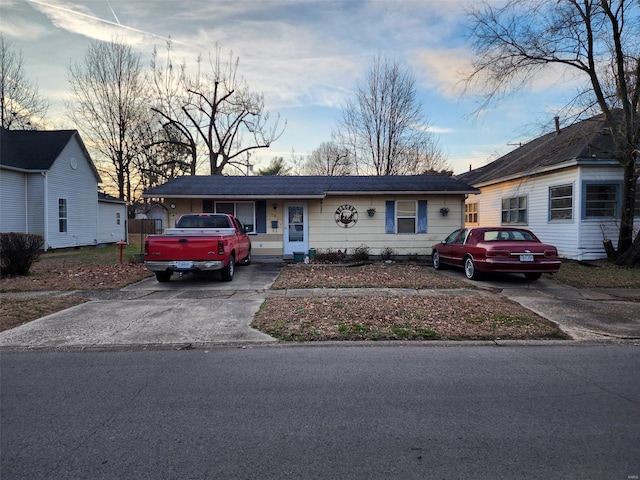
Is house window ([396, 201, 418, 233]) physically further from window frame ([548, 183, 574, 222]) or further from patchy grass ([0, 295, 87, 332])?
patchy grass ([0, 295, 87, 332])

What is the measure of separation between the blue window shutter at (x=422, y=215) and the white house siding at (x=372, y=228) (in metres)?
0.13

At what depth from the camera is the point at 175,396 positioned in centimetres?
379

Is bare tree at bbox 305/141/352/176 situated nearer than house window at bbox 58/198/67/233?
No

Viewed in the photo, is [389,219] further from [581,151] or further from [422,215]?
[581,151]

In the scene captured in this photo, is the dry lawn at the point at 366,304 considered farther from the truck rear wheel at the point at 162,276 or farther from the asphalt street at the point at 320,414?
the asphalt street at the point at 320,414

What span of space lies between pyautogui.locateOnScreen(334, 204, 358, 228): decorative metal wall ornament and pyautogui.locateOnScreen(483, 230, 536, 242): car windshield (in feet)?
18.9

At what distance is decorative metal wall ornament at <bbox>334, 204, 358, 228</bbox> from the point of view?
15.5 metres

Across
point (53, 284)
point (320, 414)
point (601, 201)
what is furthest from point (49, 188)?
point (601, 201)

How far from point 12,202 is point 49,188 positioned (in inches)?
68.8

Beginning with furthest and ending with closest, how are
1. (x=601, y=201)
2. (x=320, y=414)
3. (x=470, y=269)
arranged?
(x=601, y=201), (x=470, y=269), (x=320, y=414)

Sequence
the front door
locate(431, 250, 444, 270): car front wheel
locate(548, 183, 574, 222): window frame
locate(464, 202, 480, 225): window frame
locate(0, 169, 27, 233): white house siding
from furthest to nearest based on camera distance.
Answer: locate(464, 202, 480, 225): window frame < locate(0, 169, 27, 233): white house siding < the front door < locate(548, 183, 574, 222): window frame < locate(431, 250, 444, 270): car front wheel

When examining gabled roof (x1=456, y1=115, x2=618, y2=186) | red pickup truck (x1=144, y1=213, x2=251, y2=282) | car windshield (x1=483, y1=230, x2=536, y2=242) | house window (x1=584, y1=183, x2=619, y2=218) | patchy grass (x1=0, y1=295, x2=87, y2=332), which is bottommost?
patchy grass (x1=0, y1=295, x2=87, y2=332)

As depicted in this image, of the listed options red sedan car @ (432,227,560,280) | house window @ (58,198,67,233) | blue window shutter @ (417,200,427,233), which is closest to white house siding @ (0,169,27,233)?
house window @ (58,198,67,233)

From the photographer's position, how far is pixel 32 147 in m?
20.3
